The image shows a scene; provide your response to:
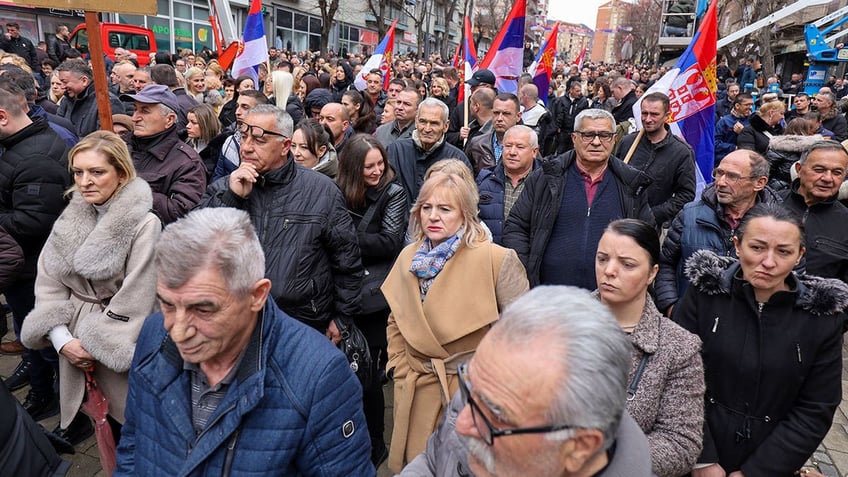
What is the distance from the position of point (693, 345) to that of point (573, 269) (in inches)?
54.4

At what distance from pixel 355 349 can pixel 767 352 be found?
2.01 meters

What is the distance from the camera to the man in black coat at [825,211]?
11.3 ft

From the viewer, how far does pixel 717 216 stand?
11.1 feet

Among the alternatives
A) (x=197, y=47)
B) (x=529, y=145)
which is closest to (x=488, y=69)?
(x=529, y=145)

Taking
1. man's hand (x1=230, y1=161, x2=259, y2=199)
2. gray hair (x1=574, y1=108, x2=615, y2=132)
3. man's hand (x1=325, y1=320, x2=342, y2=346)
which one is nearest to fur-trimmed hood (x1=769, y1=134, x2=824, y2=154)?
gray hair (x1=574, y1=108, x2=615, y2=132)

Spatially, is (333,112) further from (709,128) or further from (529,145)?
(709,128)

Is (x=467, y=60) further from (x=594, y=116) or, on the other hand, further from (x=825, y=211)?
(x=825, y=211)

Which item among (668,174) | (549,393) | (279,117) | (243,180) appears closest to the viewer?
(549,393)

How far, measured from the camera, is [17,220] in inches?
130

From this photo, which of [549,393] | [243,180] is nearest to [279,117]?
[243,180]

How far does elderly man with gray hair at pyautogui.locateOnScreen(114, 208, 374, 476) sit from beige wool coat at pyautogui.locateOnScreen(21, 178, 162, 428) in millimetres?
1001

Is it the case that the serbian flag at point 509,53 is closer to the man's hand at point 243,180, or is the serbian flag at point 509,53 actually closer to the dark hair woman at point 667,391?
the man's hand at point 243,180

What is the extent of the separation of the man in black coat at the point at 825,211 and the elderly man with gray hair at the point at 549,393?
2885 mm

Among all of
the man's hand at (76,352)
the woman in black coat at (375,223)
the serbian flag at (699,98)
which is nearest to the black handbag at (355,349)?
the woman in black coat at (375,223)
